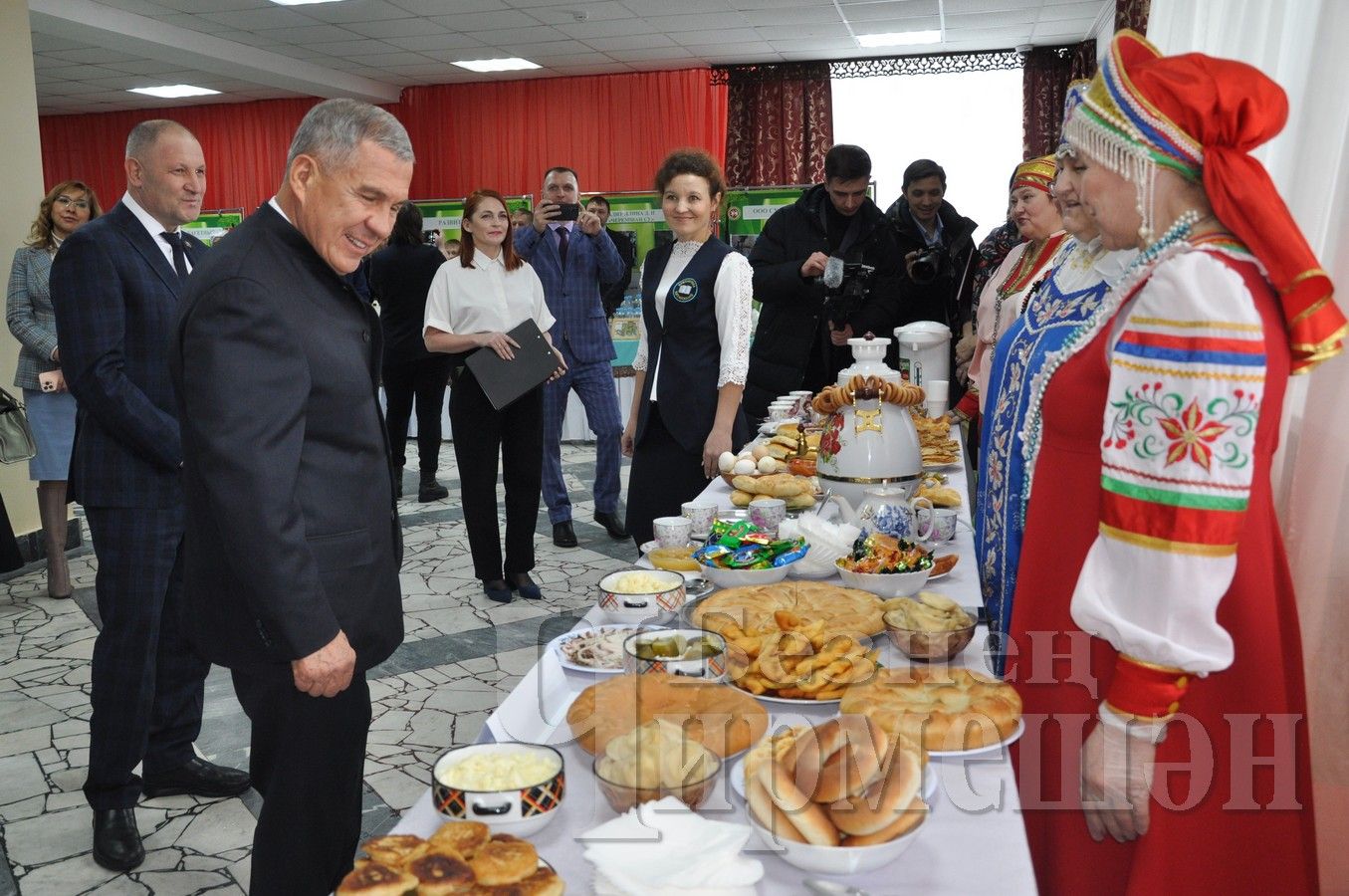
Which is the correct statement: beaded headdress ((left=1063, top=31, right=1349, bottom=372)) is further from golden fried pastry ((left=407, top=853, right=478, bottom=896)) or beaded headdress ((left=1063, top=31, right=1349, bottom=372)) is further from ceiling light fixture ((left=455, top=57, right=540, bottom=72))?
ceiling light fixture ((left=455, top=57, right=540, bottom=72))

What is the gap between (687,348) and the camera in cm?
296

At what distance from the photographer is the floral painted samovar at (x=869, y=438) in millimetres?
2057

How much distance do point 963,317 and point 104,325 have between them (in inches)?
146

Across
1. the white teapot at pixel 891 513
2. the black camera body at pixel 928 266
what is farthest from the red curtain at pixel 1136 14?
the white teapot at pixel 891 513

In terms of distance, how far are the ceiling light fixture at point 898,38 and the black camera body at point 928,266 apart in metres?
4.42

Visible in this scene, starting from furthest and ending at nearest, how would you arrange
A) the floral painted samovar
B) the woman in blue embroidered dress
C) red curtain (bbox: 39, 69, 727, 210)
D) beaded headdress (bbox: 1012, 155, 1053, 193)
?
red curtain (bbox: 39, 69, 727, 210) → beaded headdress (bbox: 1012, 155, 1053, 193) → the floral painted samovar → the woman in blue embroidered dress

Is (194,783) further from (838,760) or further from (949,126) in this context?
(949,126)

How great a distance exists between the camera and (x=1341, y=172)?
1637mm

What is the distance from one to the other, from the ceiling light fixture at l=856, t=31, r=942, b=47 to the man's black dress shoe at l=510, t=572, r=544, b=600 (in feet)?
20.4

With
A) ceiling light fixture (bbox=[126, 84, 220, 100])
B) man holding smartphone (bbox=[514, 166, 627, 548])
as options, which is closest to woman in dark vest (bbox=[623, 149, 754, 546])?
man holding smartphone (bbox=[514, 166, 627, 548])

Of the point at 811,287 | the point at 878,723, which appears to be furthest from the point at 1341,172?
the point at 811,287

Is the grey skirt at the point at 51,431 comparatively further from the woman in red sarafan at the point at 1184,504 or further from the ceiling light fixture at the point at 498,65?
the ceiling light fixture at the point at 498,65

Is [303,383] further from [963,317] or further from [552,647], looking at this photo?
[963,317]

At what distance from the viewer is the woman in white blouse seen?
12.8 ft
